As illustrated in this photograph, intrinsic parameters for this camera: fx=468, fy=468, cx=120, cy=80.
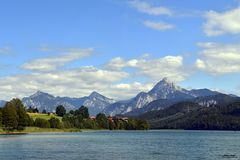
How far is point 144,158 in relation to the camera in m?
98.5

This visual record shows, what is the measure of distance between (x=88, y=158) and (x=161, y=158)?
15.9m

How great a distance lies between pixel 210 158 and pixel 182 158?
6.93m

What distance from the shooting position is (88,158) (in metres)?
95.5

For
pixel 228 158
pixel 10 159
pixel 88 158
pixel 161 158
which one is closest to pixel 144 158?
pixel 161 158

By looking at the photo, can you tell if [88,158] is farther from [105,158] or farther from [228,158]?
[228,158]

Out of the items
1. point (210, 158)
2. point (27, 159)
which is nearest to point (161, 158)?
point (210, 158)

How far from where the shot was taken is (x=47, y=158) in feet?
310

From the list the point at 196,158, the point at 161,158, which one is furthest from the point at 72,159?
the point at 196,158

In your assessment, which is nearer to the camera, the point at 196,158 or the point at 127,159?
the point at 127,159

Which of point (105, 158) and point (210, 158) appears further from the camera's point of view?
point (210, 158)

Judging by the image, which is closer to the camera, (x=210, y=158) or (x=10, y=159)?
(x=10, y=159)

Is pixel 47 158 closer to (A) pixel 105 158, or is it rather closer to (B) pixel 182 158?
(A) pixel 105 158

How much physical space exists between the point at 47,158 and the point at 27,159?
4324 millimetres

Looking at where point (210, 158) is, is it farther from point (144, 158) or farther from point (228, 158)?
point (144, 158)
